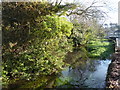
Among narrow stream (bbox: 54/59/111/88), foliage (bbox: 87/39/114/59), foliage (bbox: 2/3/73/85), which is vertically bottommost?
narrow stream (bbox: 54/59/111/88)

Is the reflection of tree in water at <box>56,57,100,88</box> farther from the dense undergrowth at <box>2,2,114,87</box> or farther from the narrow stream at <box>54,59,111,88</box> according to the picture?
the dense undergrowth at <box>2,2,114,87</box>

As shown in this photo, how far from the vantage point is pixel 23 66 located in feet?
14.6

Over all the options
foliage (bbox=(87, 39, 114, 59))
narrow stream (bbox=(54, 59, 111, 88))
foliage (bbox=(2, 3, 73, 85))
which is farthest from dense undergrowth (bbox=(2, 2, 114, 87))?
foliage (bbox=(87, 39, 114, 59))

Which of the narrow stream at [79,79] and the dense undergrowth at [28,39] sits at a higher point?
the dense undergrowth at [28,39]

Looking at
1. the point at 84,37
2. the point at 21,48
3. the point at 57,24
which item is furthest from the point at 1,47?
the point at 84,37

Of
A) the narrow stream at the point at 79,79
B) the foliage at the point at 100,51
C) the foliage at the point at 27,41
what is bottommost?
the narrow stream at the point at 79,79

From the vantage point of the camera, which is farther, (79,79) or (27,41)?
(79,79)

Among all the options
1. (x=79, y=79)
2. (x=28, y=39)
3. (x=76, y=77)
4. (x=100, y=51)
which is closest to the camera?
(x=28, y=39)

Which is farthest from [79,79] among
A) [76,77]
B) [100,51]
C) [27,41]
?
[100,51]

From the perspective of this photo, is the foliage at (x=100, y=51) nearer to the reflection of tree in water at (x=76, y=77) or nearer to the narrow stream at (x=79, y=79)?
the reflection of tree in water at (x=76, y=77)

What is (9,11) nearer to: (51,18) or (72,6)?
(51,18)

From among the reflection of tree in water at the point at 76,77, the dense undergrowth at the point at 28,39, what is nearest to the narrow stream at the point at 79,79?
the reflection of tree in water at the point at 76,77

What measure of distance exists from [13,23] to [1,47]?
0.99 m

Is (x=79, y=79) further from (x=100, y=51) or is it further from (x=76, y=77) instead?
(x=100, y=51)
